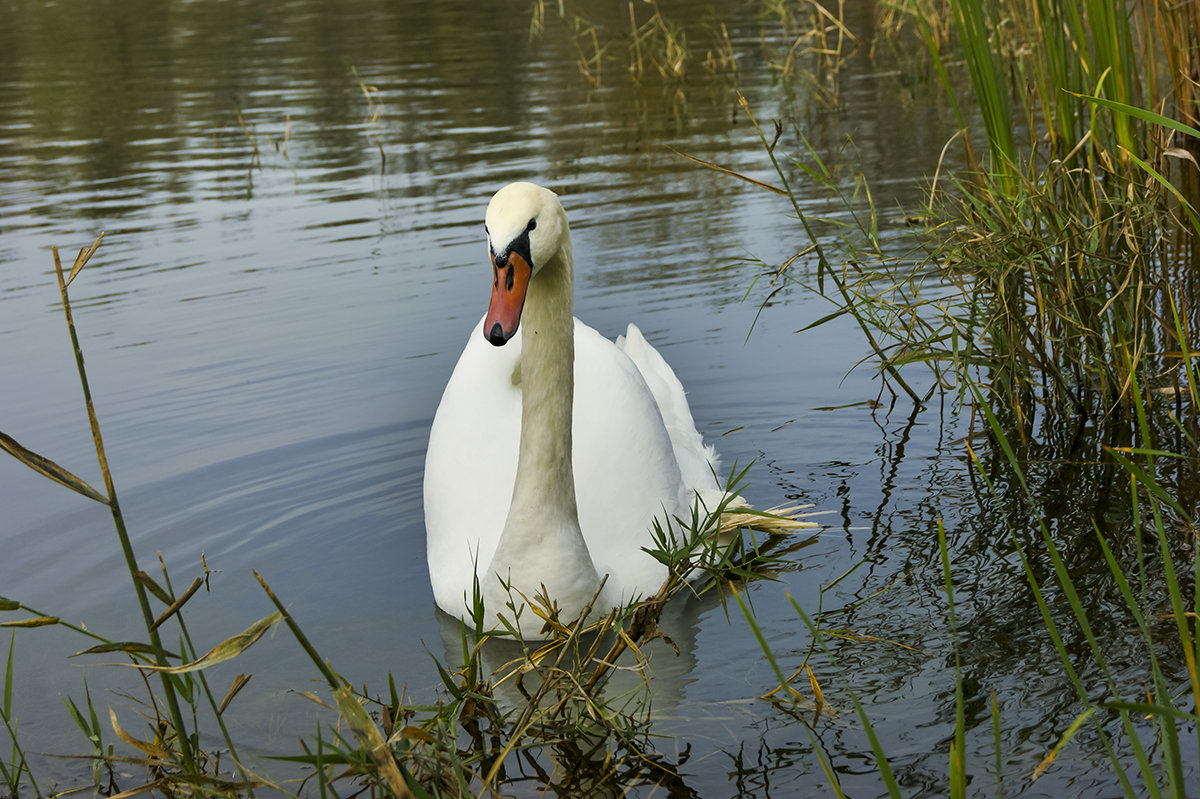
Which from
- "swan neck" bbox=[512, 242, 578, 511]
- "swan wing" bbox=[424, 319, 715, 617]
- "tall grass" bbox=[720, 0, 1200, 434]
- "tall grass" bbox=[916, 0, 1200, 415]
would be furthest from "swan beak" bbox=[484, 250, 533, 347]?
"tall grass" bbox=[916, 0, 1200, 415]

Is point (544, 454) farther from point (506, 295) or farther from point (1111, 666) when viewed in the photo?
point (1111, 666)

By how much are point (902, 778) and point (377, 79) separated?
1615cm

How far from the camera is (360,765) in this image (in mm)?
2488

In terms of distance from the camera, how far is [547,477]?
388 centimetres

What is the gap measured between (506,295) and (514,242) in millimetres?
166

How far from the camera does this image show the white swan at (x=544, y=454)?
3660 millimetres

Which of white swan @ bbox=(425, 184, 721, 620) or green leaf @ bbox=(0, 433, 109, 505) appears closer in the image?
green leaf @ bbox=(0, 433, 109, 505)

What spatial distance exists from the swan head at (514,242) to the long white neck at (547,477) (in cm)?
26

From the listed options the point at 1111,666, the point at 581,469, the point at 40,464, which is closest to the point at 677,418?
the point at 581,469

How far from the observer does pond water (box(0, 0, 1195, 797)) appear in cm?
364

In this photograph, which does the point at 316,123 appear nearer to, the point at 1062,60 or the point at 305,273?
the point at 305,273

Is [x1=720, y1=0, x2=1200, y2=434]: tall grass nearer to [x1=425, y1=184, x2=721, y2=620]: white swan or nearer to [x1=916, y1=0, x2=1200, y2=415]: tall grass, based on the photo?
[x1=916, y1=0, x2=1200, y2=415]: tall grass

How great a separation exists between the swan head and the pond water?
1.11m

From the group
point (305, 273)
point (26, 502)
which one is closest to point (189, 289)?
point (305, 273)
